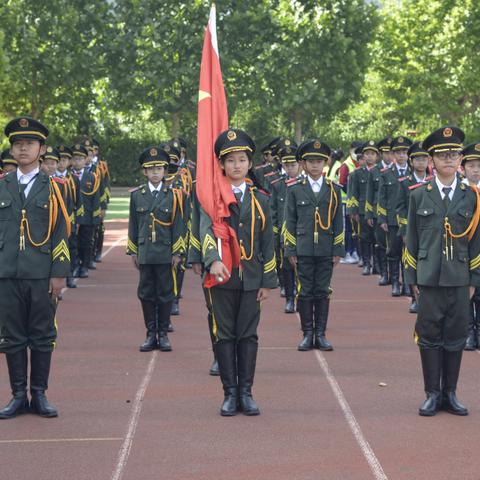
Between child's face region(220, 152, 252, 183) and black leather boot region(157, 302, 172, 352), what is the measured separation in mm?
3041

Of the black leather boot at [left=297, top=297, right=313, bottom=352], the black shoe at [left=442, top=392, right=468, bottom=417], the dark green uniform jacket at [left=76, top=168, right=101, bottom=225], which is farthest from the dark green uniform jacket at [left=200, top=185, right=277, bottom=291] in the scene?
the dark green uniform jacket at [left=76, top=168, right=101, bottom=225]

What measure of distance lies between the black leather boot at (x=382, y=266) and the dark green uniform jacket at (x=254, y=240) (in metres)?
8.29

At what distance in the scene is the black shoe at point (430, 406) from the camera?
8.21m

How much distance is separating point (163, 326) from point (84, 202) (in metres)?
6.64

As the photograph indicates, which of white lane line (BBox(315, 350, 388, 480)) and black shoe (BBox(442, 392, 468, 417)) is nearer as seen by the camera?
white lane line (BBox(315, 350, 388, 480))

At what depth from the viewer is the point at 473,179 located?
426 inches

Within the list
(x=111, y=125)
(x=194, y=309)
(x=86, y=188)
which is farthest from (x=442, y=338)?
(x=111, y=125)

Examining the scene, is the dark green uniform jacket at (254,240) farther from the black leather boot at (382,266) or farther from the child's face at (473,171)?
the black leather boot at (382,266)

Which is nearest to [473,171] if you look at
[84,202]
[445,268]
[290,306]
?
[445,268]

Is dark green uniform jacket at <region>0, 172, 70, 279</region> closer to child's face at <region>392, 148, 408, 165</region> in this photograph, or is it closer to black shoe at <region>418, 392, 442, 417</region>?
black shoe at <region>418, 392, 442, 417</region>

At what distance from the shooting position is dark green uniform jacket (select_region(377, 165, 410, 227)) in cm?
1518

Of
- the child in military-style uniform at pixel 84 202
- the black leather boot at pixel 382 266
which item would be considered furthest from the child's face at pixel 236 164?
the child in military-style uniform at pixel 84 202

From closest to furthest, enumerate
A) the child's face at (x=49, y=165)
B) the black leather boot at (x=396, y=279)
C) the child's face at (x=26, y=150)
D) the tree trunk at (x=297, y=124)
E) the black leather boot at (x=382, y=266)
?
the child's face at (x=26, y=150)
the child's face at (x=49, y=165)
the black leather boot at (x=396, y=279)
the black leather boot at (x=382, y=266)
the tree trunk at (x=297, y=124)

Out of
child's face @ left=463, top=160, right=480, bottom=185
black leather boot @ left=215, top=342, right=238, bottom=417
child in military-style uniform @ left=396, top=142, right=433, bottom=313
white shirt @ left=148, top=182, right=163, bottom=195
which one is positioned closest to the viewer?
black leather boot @ left=215, top=342, right=238, bottom=417
